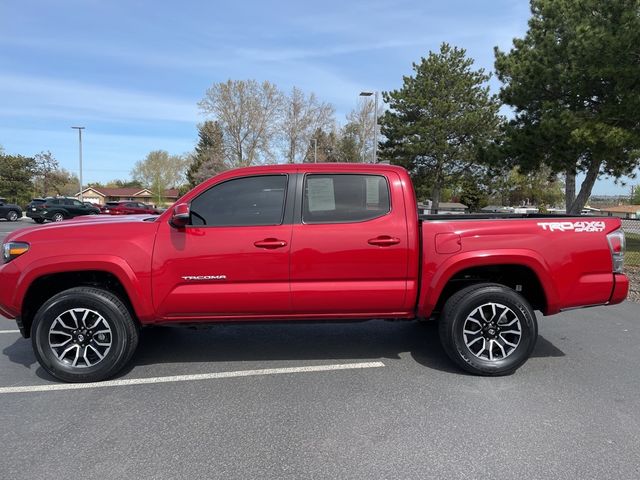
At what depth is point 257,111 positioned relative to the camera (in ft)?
163

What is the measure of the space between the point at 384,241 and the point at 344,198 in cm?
53

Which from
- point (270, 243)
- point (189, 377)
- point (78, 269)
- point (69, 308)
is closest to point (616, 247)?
point (270, 243)

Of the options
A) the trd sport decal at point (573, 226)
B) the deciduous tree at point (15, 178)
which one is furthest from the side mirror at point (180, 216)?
the deciduous tree at point (15, 178)

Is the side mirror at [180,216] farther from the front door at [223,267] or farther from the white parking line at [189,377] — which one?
the white parking line at [189,377]

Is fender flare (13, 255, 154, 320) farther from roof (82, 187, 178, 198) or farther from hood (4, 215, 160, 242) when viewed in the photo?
roof (82, 187, 178, 198)

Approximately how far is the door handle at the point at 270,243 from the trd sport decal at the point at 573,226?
7.41 feet

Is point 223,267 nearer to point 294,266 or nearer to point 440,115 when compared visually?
point 294,266

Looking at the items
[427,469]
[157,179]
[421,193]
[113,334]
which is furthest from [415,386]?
[157,179]

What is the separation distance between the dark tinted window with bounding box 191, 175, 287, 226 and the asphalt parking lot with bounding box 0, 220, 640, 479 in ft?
4.52

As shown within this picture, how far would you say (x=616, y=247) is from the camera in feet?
13.5

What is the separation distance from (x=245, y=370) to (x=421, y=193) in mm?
36035

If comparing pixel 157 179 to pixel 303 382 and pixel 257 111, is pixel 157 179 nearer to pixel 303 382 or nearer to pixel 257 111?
pixel 257 111

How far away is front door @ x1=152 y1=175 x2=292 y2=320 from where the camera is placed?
3891 millimetres

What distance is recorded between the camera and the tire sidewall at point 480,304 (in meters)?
4.04
